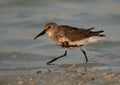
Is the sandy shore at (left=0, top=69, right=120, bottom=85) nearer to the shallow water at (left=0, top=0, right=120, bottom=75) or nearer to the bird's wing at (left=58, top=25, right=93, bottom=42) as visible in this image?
the shallow water at (left=0, top=0, right=120, bottom=75)

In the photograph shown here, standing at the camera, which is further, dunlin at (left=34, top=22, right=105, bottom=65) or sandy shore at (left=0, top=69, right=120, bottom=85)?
dunlin at (left=34, top=22, right=105, bottom=65)

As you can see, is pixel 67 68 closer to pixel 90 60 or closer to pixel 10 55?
pixel 90 60

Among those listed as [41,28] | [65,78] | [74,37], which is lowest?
[65,78]

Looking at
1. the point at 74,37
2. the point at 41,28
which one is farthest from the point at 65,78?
the point at 41,28

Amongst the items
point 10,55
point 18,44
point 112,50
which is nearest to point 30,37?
point 18,44

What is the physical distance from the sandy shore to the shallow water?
2.01ft

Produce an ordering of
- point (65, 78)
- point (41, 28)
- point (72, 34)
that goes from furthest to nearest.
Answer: point (41, 28) < point (72, 34) < point (65, 78)

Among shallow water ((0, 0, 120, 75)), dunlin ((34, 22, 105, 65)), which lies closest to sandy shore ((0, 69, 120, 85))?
shallow water ((0, 0, 120, 75))

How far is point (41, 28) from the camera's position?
12422 mm

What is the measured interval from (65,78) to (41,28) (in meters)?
4.33

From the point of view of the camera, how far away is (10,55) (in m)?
10.7

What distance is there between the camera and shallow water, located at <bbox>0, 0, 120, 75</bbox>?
10023 millimetres

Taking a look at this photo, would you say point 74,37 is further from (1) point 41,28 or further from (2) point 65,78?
(1) point 41,28

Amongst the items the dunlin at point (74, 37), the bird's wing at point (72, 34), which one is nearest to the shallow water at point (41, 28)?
the dunlin at point (74, 37)
